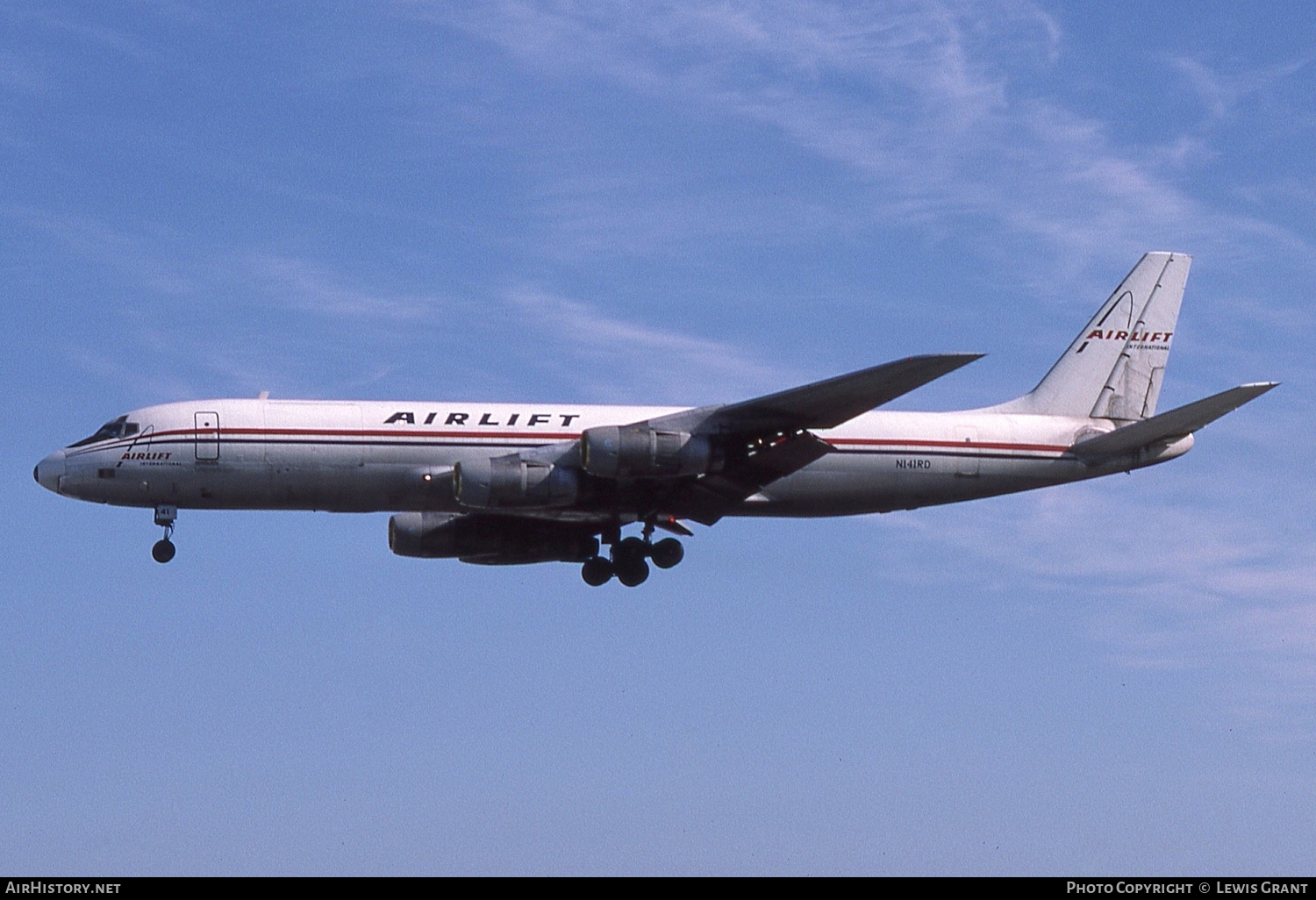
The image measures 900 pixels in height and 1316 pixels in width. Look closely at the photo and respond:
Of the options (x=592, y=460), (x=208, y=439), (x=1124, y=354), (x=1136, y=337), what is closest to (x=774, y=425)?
(x=592, y=460)

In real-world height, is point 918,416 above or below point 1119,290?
below

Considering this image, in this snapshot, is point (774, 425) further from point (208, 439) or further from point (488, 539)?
point (208, 439)

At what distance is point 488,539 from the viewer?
156 feet

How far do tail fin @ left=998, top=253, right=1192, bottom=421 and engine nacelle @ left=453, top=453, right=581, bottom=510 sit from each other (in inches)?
493

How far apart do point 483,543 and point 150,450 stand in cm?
869

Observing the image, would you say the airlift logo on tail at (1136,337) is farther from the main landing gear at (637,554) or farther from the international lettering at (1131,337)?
the main landing gear at (637,554)

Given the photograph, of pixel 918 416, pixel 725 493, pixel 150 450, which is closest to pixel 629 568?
pixel 725 493

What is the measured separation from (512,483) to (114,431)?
10.2 m

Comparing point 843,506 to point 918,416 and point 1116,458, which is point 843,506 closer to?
point 918,416

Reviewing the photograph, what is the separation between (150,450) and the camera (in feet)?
144

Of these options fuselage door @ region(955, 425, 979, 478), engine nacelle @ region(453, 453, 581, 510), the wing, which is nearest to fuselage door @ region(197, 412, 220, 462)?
engine nacelle @ region(453, 453, 581, 510)

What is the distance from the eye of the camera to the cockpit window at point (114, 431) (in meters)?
44.6

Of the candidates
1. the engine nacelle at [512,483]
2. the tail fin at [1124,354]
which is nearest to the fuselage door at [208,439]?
the engine nacelle at [512,483]

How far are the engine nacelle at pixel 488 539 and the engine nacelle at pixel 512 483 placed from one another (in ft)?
15.4
